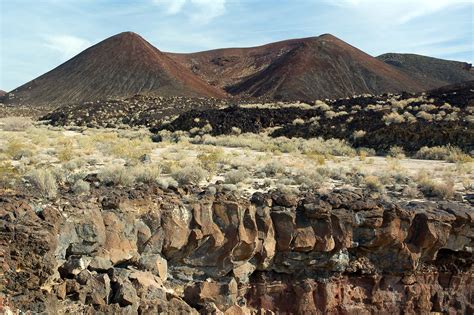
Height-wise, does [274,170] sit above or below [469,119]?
below

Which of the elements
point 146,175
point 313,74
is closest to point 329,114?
point 146,175

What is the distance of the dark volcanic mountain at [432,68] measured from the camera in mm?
106062

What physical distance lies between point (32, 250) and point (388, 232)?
267 inches

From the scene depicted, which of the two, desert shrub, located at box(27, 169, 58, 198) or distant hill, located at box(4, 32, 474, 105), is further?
distant hill, located at box(4, 32, 474, 105)

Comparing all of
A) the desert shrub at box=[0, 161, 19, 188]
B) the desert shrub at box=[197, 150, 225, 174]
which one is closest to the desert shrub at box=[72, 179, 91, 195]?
the desert shrub at box=[0, 161, 19, 188]

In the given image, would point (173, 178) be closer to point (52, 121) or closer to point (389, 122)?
point (389, 122)

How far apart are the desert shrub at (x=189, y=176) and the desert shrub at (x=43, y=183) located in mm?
2872

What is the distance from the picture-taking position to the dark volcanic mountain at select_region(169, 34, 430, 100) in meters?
82.8

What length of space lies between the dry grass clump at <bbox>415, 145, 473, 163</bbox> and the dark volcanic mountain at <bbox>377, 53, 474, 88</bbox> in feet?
283

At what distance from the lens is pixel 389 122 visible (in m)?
26.9

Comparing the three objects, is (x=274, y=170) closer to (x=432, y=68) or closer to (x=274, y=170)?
(x=274, y=170)

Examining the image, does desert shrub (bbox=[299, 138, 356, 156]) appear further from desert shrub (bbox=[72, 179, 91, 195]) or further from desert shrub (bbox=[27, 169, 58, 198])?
desert shrub (bbox=[27, 169, 58, 198])

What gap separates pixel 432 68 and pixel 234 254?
116 m

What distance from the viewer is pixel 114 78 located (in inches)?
3324
